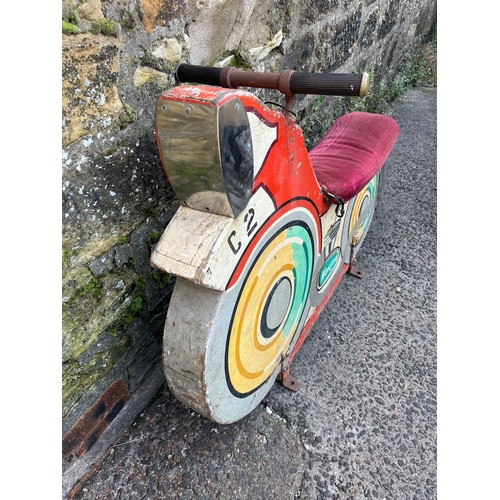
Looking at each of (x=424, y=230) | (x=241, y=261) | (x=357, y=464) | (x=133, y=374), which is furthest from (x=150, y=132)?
(x=424, y=230)

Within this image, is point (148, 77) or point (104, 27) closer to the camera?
point (104, 27)

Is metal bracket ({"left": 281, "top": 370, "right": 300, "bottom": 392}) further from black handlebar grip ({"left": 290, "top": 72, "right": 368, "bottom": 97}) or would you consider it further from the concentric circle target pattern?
black handlebar grip ({"left": 290, "top": 72, "right": 368, "bottom": 97})

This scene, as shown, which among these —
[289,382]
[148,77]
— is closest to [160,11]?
[148,77]

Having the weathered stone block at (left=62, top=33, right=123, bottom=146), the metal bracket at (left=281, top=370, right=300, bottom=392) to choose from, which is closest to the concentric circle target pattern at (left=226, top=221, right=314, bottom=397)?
the metal bracket at (left=281, top=370, right=300, bottom=392)

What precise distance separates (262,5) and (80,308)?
1.18 metres

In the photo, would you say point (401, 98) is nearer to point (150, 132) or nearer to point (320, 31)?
point (320, 31)

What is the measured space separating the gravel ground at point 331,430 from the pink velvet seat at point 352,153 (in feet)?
2.07

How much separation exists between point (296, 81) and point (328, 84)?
2.9 inches

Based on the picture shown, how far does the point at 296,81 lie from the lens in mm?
997

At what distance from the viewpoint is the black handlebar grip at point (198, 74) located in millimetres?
1040

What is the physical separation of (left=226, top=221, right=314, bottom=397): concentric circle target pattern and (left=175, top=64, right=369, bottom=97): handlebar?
0.35m

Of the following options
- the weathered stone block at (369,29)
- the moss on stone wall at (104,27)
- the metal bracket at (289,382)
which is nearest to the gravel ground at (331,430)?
the metal bracket at (289,382)

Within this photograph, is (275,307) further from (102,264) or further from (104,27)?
(104,27)

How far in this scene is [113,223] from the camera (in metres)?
1.07
